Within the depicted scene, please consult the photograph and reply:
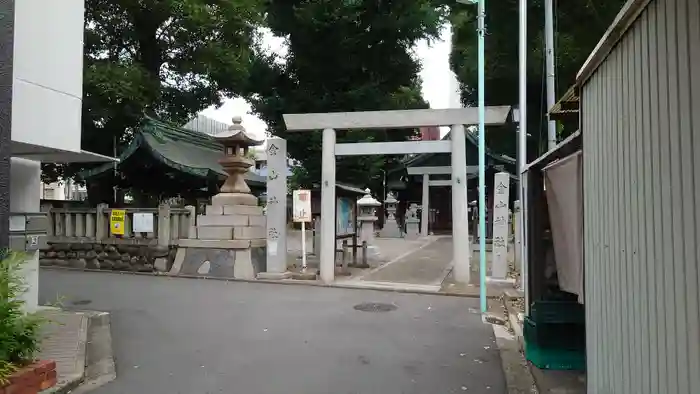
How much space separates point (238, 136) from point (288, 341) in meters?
7.81

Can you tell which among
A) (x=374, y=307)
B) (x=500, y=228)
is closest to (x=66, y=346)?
(x=374, y=307)

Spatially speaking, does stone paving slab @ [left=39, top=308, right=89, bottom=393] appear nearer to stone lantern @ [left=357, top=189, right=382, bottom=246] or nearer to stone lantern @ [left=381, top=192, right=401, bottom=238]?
stone lantern @ [left=357, top=189, right=382, bottom=246]

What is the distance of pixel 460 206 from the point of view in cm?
1192

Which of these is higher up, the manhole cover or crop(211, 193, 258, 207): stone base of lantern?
crop(211, 193, 258, 207): stone base of lantern

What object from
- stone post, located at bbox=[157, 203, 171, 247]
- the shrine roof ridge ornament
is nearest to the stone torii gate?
the shrine roof ridge ornament

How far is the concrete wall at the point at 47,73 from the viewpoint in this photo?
6.36 metres

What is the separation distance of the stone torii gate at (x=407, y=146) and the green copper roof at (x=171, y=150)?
15.6 ft

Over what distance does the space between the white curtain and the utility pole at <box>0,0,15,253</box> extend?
5.25 meters

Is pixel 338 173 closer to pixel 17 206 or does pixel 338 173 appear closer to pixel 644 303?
pixel 17 206

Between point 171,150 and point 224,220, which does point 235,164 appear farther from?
point 171,150

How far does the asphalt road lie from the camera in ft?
17.9

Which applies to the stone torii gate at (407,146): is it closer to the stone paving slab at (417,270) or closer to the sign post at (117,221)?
the stone paving slab at (417,270)

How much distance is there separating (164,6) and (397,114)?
8.29 meters

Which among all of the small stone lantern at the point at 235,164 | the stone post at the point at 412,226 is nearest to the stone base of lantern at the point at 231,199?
the small stone lantern at the point at 235,164
